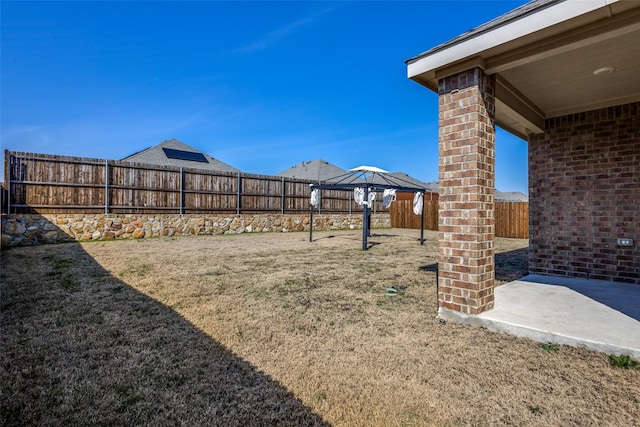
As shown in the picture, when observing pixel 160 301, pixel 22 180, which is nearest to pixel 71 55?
pixel 22 180

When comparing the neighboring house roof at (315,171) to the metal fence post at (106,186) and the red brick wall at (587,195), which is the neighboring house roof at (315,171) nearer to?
the metal fence post at (106,186)

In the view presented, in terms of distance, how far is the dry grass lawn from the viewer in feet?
5.32

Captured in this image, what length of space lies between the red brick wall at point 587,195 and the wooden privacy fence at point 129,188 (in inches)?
408

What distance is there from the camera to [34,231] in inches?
335

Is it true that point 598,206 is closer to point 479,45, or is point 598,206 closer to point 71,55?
point 479,45

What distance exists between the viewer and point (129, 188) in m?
10.2

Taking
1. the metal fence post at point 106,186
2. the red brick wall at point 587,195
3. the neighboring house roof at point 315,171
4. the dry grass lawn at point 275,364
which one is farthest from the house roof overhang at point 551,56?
the neighboring house roof at point 315,171

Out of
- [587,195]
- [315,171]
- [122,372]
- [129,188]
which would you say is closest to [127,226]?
[129,188]

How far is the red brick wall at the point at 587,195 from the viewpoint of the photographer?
4.25 metres

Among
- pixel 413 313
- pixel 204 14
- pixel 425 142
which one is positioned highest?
pixel 204 14

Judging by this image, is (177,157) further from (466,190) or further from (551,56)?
(551,56)

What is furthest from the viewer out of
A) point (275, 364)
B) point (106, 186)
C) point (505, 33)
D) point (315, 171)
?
point (315, 171)

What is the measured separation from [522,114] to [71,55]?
11.2 metres

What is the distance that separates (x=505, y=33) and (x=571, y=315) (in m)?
2.57
